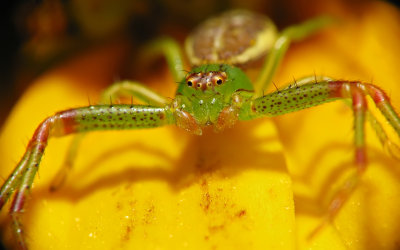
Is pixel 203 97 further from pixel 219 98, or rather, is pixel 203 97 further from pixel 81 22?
pixel 81 22

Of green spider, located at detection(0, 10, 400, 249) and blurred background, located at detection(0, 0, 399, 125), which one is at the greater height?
blurred background, located at detection(0, 0, 399, 125)

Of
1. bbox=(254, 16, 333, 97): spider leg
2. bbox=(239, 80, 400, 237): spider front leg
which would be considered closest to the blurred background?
bbox=(254, 16, 333, 97): spider leg

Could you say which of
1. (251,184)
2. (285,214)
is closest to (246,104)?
(251,184)

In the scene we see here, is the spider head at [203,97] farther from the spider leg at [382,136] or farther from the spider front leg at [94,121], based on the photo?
the spider leg at [382,136]

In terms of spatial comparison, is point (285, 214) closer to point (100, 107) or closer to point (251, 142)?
point (251, 142)

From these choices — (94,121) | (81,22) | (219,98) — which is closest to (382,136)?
(219,98)

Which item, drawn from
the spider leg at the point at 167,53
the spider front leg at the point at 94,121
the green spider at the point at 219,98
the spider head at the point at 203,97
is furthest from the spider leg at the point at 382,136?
the spider leg at the point at 167,53

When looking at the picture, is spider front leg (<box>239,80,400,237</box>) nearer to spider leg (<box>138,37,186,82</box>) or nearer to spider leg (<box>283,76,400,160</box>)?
spider leg (<box>283,76,400,160</box>)

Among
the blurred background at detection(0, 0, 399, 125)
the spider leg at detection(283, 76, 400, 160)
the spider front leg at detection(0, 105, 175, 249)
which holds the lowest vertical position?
the spider leg at detection(283, 76, 400, 160)
